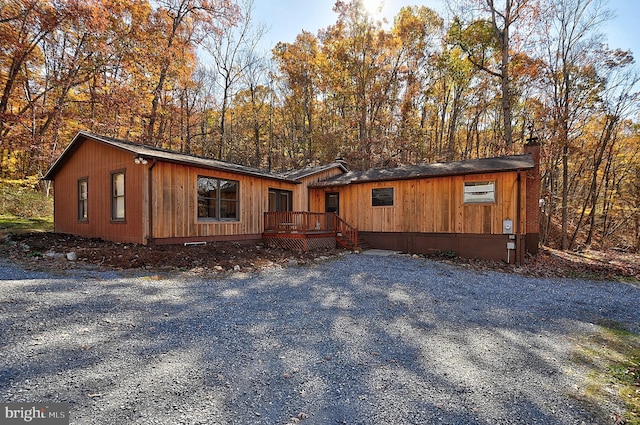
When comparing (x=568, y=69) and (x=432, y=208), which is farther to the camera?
(x=568, y=69)

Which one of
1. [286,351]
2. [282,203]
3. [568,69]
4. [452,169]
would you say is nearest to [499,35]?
[568,69]

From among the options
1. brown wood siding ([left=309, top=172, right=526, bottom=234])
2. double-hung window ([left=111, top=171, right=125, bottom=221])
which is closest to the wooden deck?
brown wood siding ([left=309, top=172, right=526, bottom=234])

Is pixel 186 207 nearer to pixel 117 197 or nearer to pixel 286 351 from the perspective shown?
pixel 117 197

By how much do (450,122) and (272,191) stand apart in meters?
16.4

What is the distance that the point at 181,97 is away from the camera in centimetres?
2242

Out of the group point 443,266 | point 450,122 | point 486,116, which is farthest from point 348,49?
point 443,266

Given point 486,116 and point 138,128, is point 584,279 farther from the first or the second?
point 138,128

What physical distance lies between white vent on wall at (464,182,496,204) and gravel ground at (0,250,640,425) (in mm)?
4801

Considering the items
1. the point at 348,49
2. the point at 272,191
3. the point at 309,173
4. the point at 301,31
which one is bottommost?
the point at 272,191

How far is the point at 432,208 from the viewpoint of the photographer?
449 inches

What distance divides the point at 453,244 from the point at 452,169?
2744 millimetres

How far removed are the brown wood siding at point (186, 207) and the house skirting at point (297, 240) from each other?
2.32 ft

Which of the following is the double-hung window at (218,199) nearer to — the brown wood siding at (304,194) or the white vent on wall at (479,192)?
the brown wood siding at (304,194)

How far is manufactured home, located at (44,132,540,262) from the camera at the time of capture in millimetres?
8930
